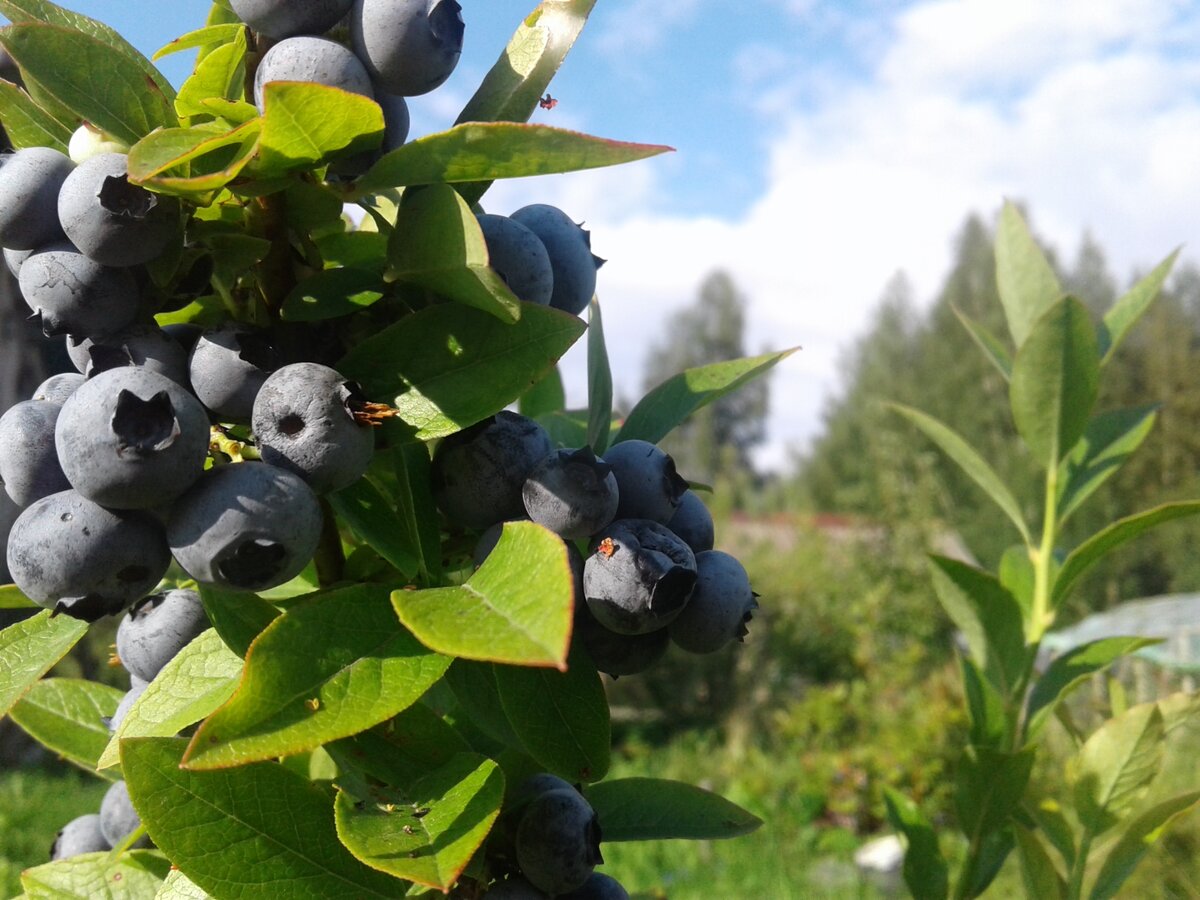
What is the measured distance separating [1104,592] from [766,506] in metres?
6.39

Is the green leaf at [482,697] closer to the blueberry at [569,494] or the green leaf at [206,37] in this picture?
the blueberry at [569,494]

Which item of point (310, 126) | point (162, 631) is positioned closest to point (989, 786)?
point (162, 631)

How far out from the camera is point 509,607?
0.52 m

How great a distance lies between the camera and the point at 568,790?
728mm

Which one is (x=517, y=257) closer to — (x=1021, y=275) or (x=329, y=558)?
(x=329, y=558)

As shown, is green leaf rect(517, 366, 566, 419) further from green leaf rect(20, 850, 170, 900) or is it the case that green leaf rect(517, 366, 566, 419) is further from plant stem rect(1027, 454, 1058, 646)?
plant stem rect(1027, 454, 1058, 646)

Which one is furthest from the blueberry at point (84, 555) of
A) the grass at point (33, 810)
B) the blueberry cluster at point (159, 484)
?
the grass at point (33, 810)

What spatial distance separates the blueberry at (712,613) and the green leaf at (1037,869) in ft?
1.99

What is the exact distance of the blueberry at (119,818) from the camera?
857 mm

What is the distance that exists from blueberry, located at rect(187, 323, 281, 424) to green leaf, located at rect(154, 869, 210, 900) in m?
0.32

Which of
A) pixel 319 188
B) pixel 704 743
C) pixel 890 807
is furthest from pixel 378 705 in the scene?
pixel 704 743

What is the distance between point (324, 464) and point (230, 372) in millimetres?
103

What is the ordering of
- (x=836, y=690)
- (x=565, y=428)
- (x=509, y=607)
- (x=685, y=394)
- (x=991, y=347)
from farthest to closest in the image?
(x=836, y=690) → (x=991, y=347) → (x=565, y=428) → (x=685, y=394) → (x=509, y=607)

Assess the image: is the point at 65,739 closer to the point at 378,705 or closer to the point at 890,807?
the point at 378,705
